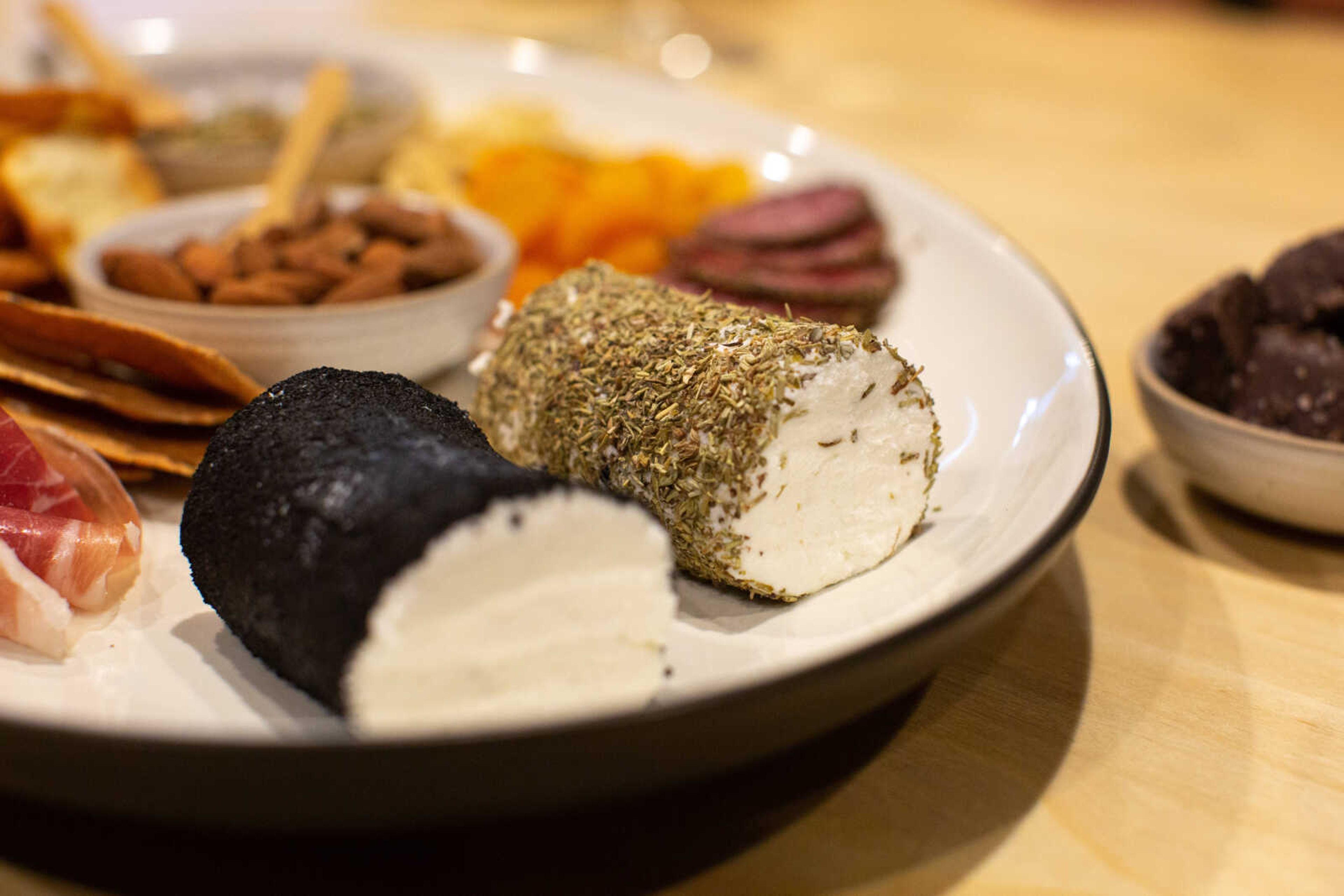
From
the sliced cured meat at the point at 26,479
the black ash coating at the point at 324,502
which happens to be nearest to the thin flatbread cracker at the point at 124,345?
the sliced cured meat at the point at 26,479

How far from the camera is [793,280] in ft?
5.99

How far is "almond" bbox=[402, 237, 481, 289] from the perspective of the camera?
1.67 metres

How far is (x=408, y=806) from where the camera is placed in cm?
78

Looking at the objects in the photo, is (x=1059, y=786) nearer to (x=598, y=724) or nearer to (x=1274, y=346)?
(x=598, y=724)

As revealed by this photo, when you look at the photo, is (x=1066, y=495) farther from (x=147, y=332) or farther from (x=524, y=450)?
(x=147, y=332)

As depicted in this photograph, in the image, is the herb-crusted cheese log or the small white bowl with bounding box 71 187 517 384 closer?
the herb-crusted cheese log

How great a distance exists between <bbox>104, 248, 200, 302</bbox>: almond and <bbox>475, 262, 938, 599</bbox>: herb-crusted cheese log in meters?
0.68

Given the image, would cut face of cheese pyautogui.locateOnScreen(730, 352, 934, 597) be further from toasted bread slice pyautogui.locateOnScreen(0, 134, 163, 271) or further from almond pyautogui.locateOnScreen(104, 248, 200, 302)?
toasted bread slice pyautogui.locateOnScreen(0, 134, 163, 271)

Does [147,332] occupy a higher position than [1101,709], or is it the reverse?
[147,332]

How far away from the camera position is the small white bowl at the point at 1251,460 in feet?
4.35

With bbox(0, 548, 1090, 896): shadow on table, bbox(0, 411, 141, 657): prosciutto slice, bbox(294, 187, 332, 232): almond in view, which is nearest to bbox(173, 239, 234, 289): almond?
bbox(294, 187, 332, 232): almond

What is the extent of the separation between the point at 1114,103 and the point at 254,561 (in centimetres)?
367

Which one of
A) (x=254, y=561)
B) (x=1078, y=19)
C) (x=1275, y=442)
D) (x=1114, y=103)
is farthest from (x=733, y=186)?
(x=1078, y=19)

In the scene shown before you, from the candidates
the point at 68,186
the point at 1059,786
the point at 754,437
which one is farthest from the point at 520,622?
the point at 68,186
